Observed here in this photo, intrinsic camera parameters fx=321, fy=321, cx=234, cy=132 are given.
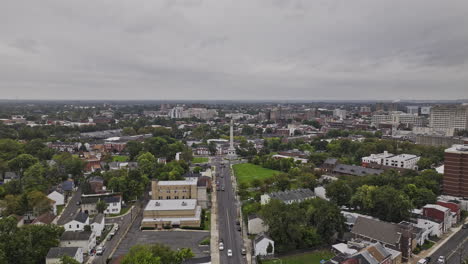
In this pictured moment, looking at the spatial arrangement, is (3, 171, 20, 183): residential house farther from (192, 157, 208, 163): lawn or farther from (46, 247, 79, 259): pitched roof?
(192, 157, 208, 163): lawn

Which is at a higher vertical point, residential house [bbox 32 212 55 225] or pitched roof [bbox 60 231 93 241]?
pitched roof [bbox 60 231 93 241]

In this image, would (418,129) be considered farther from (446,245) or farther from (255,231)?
(255,231)

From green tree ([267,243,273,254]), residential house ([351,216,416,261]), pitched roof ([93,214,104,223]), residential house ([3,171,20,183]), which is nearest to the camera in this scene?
residential house ([351,216,416,261])

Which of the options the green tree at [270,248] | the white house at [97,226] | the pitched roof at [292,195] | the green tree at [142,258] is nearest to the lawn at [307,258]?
the green tree at [270,248]

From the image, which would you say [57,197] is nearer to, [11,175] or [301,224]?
[11,175]

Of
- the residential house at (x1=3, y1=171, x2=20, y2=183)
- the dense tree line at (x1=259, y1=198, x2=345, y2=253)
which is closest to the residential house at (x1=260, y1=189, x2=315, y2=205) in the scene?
the dense tree line at (x1=259, y1=198, x2=345, y2=253)

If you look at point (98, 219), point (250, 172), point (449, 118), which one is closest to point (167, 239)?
point (98, 219)
